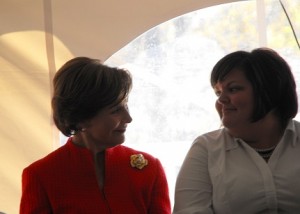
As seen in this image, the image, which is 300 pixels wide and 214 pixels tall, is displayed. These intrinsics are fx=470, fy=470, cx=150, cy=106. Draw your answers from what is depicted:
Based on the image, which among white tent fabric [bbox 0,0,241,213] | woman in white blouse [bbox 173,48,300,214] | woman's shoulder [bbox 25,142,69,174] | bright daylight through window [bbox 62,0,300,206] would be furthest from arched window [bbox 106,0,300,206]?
woman's shoulder [bbox 25,142,69,174]

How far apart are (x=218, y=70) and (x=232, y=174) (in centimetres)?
35

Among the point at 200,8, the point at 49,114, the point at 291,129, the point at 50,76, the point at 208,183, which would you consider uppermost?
the point at 200,8

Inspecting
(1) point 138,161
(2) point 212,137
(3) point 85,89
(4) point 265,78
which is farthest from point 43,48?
(4) point 265,78

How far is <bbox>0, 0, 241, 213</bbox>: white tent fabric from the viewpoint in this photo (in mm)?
1832

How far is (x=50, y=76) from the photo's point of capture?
6.12ft

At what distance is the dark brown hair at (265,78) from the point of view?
1507 millimetres

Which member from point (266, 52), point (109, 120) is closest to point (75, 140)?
point (109, 120)

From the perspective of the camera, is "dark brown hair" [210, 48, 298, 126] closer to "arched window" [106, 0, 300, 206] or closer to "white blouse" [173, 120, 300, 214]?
"white blouse" [173, 120, 300, 214]

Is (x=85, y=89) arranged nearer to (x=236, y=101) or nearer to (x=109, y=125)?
(x=109, y=125)

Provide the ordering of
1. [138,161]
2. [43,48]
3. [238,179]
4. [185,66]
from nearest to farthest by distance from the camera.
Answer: [238,179], [138,161], [43,48], [185,66]

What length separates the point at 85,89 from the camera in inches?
56.0

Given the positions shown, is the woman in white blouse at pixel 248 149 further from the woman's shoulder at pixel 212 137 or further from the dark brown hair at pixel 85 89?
the dark brown hair at pixel 85 89

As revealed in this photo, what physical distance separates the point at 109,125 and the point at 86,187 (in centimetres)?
20

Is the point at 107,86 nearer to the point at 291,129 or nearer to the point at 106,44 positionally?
the point at 106,44
